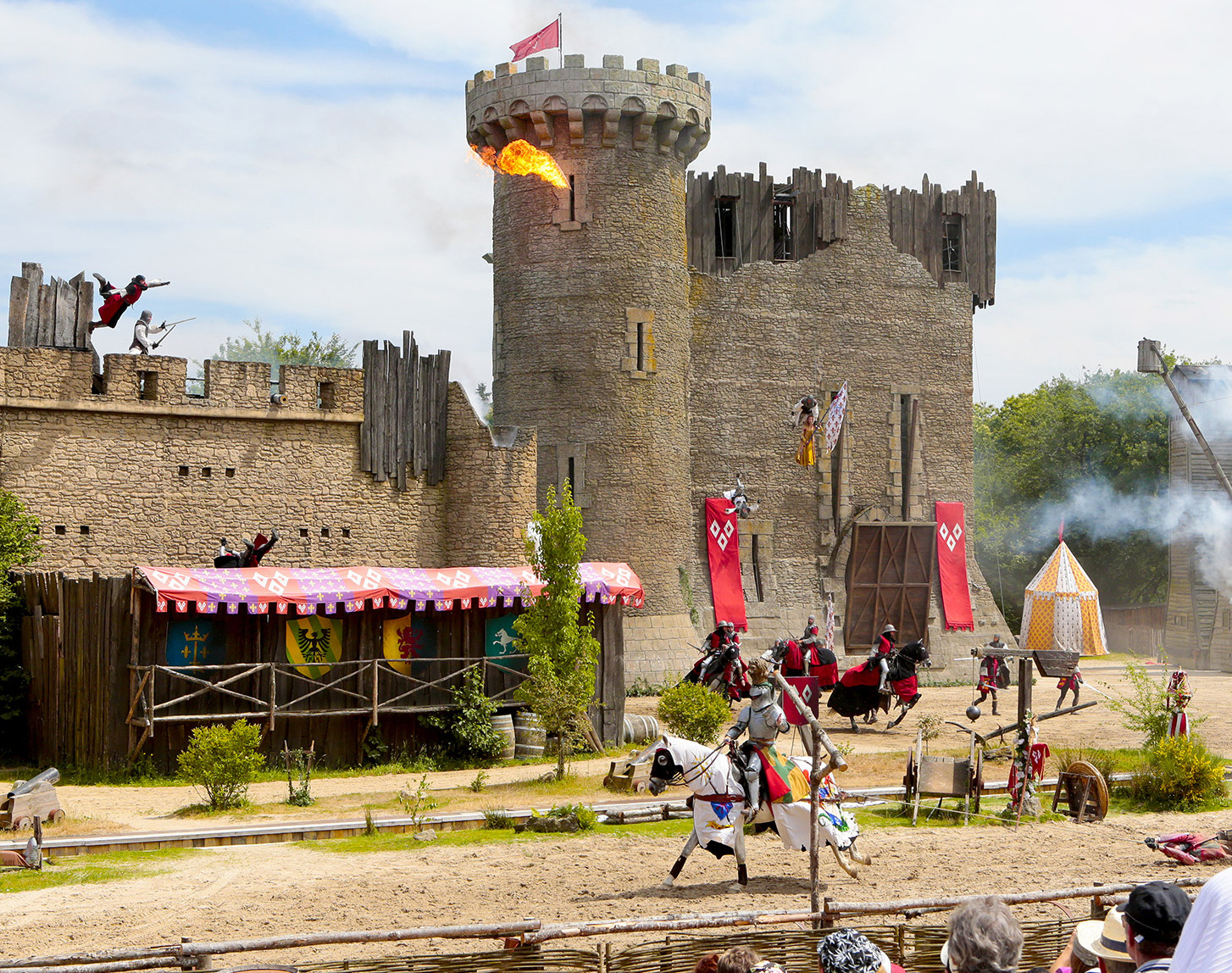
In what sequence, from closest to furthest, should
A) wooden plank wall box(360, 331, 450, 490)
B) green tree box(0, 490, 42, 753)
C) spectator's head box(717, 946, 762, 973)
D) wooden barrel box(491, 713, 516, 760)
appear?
1. spectator's head box(717, 946, 762, 973)
2. green tree box(0, 490, 42, 753)
3. wooden barrel box(491, 713, 516, 760)
4. wooden plank wall box(360, 331, 450, 490)

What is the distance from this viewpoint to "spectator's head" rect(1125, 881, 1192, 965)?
4.99 meters

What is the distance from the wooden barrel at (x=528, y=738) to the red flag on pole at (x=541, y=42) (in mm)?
14431

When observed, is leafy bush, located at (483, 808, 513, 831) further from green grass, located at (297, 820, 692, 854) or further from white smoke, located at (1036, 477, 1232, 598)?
white smoke, located at (1036, 477, 1232, 598)

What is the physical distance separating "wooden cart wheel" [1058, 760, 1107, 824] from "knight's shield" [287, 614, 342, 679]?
947cm

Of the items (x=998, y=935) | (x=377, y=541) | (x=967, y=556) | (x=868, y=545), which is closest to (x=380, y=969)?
(x=998, y=935)

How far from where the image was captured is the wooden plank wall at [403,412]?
80.8ft

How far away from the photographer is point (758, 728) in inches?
483

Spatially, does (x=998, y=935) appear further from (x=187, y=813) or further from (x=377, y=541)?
(x=377, y=541)

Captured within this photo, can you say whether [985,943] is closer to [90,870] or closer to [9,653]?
[90,870]

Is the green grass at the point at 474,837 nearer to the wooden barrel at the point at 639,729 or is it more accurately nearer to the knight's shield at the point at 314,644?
the knight's shield at the point at 314,644

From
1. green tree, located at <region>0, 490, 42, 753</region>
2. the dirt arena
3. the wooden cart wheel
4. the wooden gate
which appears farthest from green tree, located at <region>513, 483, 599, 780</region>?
the wooden gate

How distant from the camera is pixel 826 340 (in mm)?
33469

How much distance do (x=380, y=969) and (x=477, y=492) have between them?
17.0 metres

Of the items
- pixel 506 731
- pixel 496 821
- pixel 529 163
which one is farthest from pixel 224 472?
pixel 496 821
